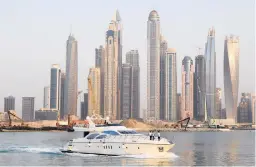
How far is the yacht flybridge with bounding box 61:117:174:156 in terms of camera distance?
50875 millimetres

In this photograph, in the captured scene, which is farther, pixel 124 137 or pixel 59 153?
pixel 59 153

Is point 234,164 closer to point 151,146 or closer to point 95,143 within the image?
point 151,146

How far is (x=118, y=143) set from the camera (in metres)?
51.7

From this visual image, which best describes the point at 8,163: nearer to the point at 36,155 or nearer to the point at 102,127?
the point at 36,155

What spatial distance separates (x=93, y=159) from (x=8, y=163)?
8.25 m

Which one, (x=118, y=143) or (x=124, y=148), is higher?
(x=118, y=143)

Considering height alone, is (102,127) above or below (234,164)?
above

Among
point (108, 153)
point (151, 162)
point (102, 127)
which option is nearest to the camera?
point (151, 162)

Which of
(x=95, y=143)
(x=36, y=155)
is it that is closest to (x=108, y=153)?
(x=95, y=143)

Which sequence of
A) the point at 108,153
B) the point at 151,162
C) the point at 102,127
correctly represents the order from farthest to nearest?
the point at 102,127, the point at 108,153, the point at 151,162

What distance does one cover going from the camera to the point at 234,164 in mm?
52719

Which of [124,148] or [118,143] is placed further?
[118,143]

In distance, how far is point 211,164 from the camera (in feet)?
175

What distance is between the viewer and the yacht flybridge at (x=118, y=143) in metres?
50.9
